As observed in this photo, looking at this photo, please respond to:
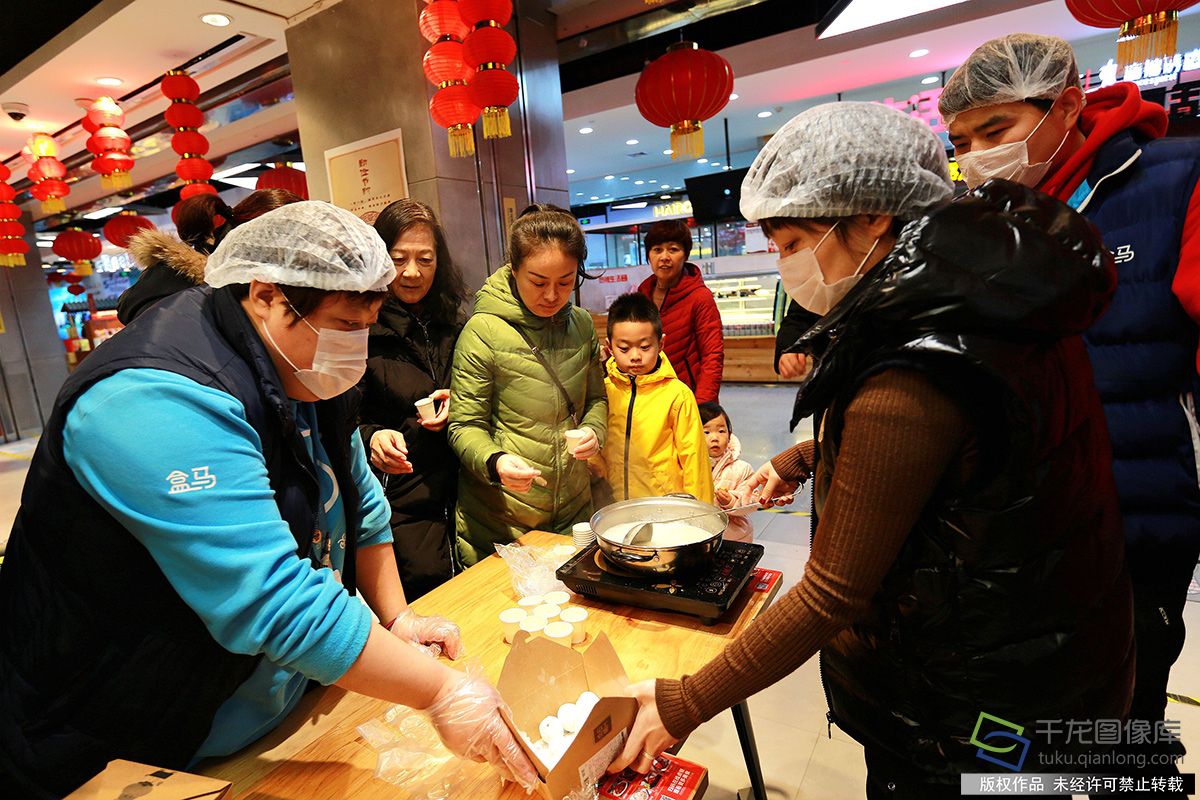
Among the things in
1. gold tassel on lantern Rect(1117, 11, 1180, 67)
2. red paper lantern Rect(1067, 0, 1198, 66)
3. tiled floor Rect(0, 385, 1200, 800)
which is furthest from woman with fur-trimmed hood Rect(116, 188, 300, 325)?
gold tassel on lantern Rect(1117, 11, 1180, 67)

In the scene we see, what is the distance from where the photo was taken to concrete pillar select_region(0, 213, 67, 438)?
31.6ft

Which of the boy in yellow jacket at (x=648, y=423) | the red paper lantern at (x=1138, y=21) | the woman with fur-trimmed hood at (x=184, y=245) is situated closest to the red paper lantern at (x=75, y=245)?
the woman with fur-trimmed hood at (x=184, y=245)

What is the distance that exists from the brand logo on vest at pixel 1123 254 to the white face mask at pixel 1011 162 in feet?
0.86

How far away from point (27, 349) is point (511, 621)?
12369mm

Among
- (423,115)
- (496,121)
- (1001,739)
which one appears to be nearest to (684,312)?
(496,121)

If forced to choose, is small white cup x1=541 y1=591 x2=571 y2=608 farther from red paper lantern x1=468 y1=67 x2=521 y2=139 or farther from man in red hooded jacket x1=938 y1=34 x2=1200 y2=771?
red paper lantern x1=468 y1=67 x2=521 y2=139

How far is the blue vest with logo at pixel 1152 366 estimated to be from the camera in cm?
132

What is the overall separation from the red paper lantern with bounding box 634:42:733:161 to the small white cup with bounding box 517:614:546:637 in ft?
9.86

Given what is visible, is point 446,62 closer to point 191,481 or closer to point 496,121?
point 496,121

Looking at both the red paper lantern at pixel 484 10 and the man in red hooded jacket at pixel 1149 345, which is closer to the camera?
the man in red hooded jacket at pixel 1149 345

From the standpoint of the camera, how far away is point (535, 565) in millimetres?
1639

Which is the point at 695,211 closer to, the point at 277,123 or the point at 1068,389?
the point at 277,123

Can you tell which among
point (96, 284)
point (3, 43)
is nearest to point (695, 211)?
point (3, 43)

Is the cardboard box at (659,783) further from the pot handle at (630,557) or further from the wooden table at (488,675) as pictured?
the pot handle at (630,557)
